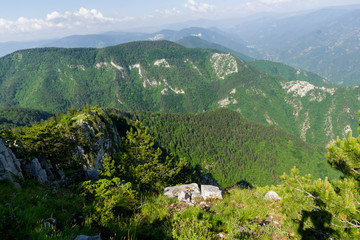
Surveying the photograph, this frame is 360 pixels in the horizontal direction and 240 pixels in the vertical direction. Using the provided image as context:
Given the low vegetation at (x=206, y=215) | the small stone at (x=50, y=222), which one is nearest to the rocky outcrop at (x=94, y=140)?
the low vegetation at (x=206, y=215)

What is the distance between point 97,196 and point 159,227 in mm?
4445

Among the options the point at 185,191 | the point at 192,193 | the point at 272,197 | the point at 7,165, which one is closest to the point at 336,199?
the point at 272,197

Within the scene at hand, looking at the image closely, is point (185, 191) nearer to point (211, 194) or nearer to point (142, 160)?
point (211, 194)

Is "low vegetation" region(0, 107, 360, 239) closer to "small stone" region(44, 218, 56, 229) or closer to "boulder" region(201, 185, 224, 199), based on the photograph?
"small stone" region(44, 218, 56, 229)

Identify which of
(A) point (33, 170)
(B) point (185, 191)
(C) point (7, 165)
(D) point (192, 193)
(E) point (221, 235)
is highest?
(E) point (221, 235)

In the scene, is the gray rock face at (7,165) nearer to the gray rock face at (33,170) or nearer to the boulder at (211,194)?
the gray rock face at (33,170)

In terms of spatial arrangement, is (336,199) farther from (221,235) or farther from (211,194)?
(211,194)

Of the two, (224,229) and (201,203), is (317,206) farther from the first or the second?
(201,203)

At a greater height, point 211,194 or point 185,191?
point 211,194

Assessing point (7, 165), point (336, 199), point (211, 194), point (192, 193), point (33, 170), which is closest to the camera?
point (336, 199)

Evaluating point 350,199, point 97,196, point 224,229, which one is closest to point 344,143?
point 350,199

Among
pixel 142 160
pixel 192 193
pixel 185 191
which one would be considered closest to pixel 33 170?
pixel 142 160

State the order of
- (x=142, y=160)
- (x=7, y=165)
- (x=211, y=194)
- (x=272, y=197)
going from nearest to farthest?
(x=211, y=194) → (x=272, y=197) → (x=7, y=165) → (x=142, y=160)

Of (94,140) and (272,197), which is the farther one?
(94,140)
